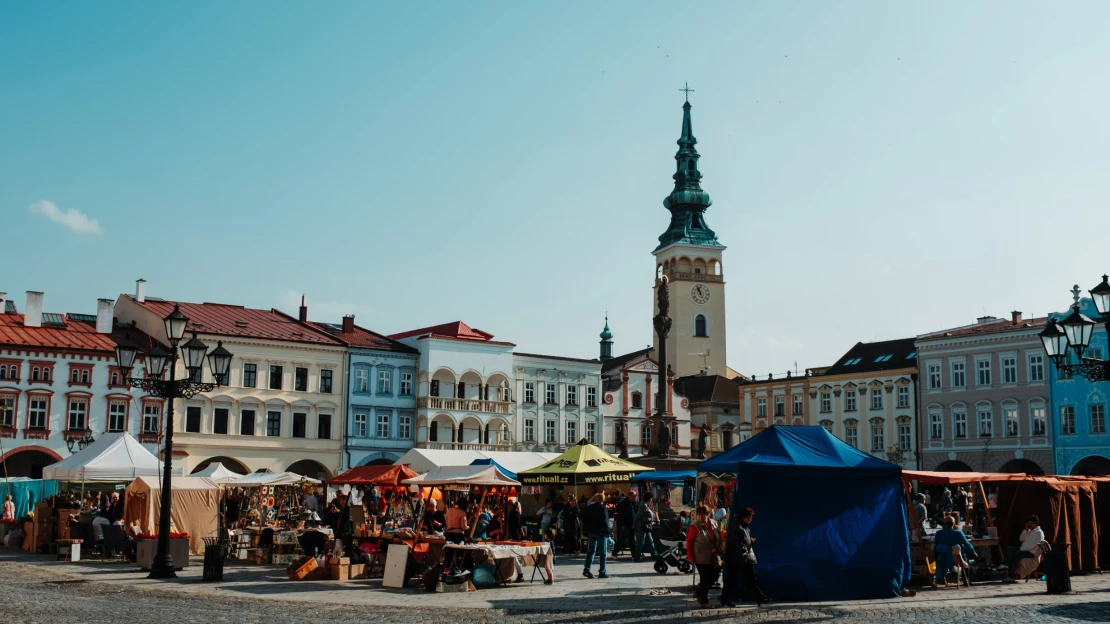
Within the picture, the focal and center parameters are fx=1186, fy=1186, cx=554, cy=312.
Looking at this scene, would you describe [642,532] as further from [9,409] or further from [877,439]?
[877,439]

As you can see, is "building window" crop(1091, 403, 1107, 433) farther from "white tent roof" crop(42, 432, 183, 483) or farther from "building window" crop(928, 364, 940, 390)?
"white tent roof" crop(42, 432, 183, 483)

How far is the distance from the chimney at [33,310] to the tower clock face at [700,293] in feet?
172

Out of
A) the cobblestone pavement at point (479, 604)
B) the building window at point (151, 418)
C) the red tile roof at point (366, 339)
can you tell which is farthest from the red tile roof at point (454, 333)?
the cobblestone pavement at point (479, 604)

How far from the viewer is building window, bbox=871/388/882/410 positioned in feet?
224

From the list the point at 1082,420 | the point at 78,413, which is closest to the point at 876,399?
the point at 1082,420

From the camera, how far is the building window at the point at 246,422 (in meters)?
56.7

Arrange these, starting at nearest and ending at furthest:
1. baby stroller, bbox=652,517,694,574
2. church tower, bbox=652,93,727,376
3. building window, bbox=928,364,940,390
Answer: baby stroller, bbox=652,517,694,574 < building window, bbox=928,364,940,390 < church tower, bbox=652,93,727,376

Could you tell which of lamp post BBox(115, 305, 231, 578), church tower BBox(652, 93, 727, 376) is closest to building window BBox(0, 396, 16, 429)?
lamp post BBox(115, 305, 231, 578)

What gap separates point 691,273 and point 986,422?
3586 centimetres

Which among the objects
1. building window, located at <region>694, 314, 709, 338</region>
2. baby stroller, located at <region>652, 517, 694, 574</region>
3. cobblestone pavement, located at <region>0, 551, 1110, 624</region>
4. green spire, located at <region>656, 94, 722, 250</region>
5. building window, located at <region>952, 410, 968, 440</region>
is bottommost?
cobblestone pavement, located at <region>0, 551, 1110, 624</region>

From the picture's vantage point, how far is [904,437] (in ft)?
218

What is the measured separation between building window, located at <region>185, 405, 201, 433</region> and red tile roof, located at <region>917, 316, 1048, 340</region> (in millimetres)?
38199

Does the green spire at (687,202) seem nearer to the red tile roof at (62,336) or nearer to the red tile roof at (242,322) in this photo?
the red tile roof at (242,322)

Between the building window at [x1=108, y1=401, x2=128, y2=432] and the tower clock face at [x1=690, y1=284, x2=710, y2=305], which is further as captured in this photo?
the tower clock face at [x1=690, y1=284, x2=710, y2=305]
